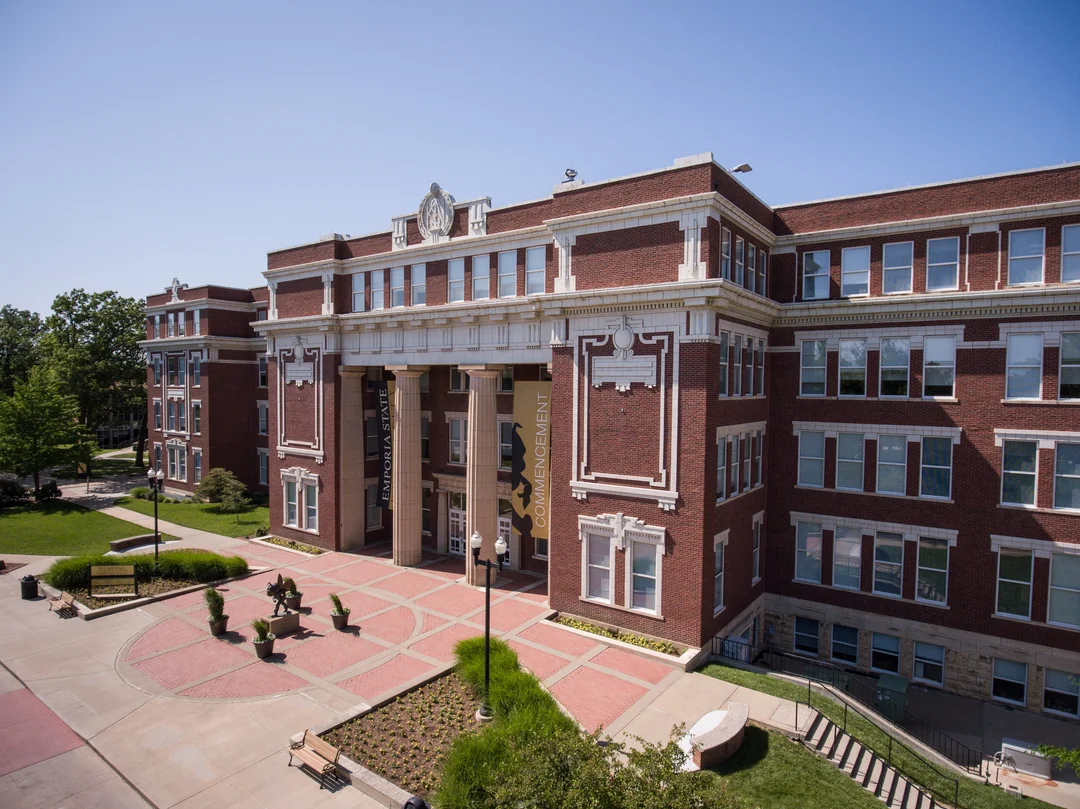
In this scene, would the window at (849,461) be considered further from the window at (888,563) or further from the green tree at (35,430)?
the green tree at (35,430)

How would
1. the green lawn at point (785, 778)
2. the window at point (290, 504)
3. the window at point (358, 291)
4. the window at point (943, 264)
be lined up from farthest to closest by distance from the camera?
the window at point (290, 504) < the window at point (358, 291) < the window at point (943, 264) < the green lawn at point (785, 778)

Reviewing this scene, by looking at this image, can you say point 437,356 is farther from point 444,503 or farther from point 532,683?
point 532,683

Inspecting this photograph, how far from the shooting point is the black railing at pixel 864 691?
17.4 m

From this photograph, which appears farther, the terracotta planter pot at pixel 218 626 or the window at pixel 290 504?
the window at pixel 290 504

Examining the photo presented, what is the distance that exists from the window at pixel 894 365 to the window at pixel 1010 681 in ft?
30.9

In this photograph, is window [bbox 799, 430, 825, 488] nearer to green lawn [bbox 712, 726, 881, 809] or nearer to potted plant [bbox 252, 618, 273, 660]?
green lawn [bbox 712, 726, 881, 809]

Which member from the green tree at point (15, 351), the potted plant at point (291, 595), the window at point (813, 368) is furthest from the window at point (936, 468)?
the green tree at point (15, 351)

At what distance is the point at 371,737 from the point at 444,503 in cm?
1659

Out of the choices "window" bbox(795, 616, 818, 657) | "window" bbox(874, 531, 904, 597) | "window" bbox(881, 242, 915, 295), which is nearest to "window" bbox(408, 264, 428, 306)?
"window" bbox(881, 242, 915, 295)

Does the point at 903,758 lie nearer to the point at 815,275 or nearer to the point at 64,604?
the point at 815,275

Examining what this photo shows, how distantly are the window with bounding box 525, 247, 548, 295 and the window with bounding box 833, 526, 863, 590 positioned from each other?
48.2ft

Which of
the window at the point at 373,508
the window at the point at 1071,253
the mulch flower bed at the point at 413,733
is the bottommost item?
the mulch flower bed at the point at 413,733

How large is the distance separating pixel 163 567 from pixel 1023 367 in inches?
1304

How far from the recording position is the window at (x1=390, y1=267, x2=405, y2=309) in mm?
28047
